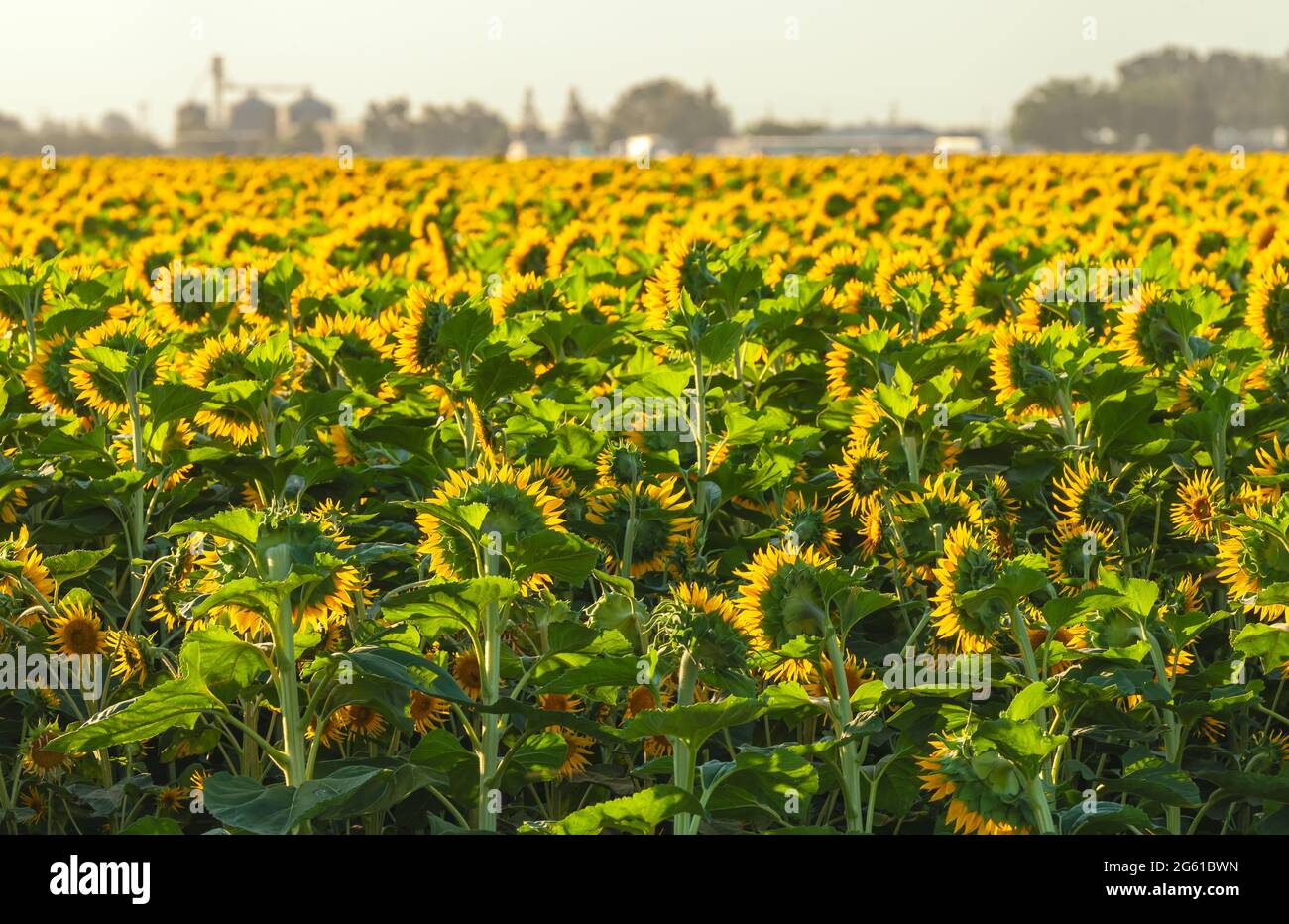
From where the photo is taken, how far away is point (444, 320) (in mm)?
4758

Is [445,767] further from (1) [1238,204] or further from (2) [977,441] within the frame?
(1) [1238,204]

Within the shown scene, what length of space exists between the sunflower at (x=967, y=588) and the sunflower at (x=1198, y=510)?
119 cm

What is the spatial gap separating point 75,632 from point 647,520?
1447 millimetres

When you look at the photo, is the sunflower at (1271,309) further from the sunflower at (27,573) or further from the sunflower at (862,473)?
the sunflower at (27,573)

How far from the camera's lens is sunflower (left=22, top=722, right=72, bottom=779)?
3.74 meters

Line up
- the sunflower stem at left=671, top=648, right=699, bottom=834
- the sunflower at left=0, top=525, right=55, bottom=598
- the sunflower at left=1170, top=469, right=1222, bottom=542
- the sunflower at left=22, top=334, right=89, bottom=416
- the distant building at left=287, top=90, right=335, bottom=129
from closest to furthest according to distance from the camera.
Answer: the sunflower stem at left=671, top=648, right=699, bottom=834 → the sunflower at left=0, top=525, right=55, bottom=598 → the sunflower at left=1170, top=469, right=1222, bottom=542 → the sunflower at left=22, top=334, right=89, bottom=416 → the distant building at left=287, top=90, right=335, bottom=129

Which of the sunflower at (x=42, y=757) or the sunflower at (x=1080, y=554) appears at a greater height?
the sunflower at (x=1080, y=554)

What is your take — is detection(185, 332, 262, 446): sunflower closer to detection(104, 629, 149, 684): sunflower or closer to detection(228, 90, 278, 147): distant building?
detection(104, 629, 149, 684): sunflower

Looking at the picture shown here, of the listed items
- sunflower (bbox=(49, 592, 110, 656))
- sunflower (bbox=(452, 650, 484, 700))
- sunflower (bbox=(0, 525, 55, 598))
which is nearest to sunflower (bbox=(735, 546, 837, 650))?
sunflower (bbox=(452, 650, 484, 700))

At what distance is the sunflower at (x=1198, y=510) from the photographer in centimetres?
427

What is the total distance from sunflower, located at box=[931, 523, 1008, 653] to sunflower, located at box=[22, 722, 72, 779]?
207cm

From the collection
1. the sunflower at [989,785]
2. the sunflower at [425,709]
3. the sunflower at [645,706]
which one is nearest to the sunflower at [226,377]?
the sunflower at [425,709]

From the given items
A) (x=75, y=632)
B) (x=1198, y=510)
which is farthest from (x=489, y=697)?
(x=1198, y=510)

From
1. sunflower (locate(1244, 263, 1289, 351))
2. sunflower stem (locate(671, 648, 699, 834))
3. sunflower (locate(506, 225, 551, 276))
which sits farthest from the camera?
sunflower (locate(506, 225, 551, 276))
